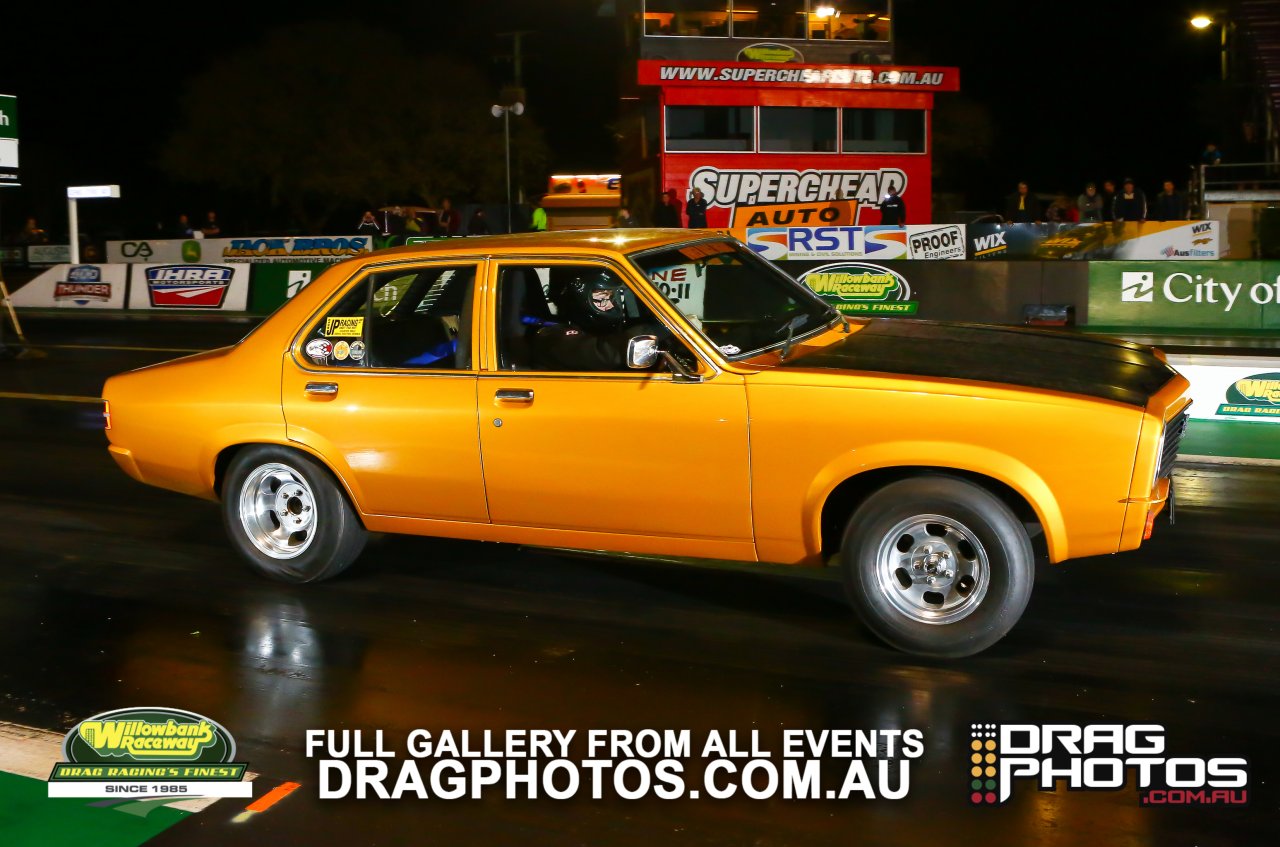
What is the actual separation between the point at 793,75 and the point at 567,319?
27759mm

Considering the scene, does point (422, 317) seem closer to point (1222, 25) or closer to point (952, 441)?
point (952, 441)

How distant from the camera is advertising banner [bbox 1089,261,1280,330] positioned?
65.0 ft

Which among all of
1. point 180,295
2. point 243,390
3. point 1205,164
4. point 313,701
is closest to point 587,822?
point 313,701

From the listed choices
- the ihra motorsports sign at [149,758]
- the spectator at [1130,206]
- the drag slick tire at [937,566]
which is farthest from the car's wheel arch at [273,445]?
the spectator at [1130,206]

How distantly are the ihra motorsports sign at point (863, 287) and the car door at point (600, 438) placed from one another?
15.6 metres

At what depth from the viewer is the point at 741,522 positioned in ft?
19.0

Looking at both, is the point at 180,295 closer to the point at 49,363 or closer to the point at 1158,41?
the point at 49,363

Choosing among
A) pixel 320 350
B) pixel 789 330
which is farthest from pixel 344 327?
pixel 789 330

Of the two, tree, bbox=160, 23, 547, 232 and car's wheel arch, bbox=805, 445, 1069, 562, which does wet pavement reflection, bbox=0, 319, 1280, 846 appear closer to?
car's wheel arch, bbox=805, 445, 1069, 562

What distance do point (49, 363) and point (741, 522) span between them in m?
→ 14.1

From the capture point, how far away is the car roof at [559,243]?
6250mm

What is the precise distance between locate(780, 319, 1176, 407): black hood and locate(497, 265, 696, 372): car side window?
0.84m

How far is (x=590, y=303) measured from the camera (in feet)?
21.4

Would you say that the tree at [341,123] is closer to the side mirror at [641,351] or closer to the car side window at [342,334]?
the car side window at [342,334]
